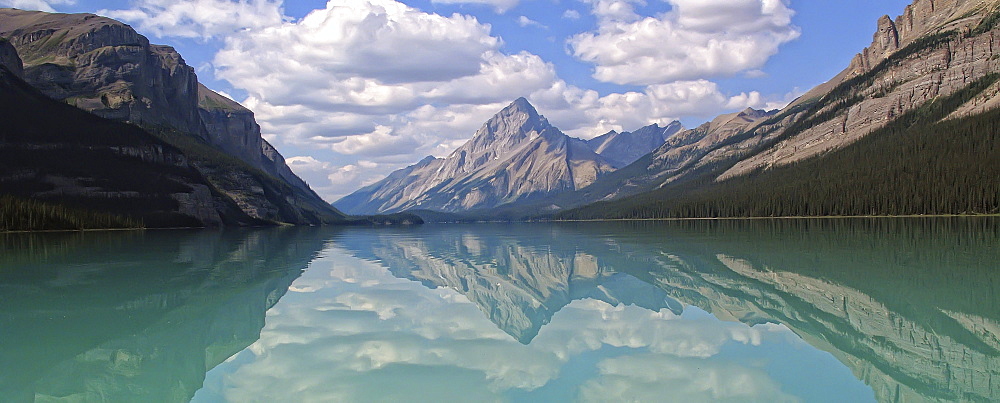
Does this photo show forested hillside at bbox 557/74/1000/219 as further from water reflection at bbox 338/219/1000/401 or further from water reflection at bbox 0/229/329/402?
water reflection at bbox 0/229/329/402

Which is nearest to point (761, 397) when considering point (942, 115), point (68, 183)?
point (68, 183)

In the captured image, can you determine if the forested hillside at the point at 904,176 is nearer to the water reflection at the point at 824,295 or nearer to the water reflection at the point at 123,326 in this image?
the water reflection at the point at 824,295

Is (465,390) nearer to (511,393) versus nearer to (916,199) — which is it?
(511,393)

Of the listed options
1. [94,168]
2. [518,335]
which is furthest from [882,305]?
[94,168]

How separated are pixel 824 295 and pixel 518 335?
13.2 metres

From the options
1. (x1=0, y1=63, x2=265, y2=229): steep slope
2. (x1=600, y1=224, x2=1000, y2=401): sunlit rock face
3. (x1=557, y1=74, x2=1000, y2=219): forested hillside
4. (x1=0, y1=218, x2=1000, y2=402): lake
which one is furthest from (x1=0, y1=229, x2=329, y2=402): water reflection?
(x1=557, y1=74, x2=1000, y2=219): forested hillside

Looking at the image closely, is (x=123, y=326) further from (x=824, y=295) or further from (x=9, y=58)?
(x=9, y=58)

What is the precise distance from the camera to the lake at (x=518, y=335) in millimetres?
13445

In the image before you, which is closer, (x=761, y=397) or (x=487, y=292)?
(x=761, y=397)

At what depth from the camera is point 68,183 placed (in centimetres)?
13400

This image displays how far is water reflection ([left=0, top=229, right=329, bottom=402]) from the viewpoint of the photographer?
14.0 meters

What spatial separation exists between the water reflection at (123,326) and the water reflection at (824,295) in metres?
9.36

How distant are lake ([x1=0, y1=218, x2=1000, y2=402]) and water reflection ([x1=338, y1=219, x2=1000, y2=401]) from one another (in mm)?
100

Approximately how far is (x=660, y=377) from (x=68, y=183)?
154 m
